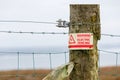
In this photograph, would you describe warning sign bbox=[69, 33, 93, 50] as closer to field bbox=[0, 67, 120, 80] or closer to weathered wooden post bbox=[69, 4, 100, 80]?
weathered wooden post bbox=[69, 4, 100, 80]

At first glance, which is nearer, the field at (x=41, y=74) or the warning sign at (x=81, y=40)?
the warning sign at (x=81, y=40)

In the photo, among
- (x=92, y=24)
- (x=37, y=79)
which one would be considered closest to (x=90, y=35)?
(x=92, y=24)

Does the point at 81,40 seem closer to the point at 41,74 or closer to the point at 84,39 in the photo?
the point at 84,39

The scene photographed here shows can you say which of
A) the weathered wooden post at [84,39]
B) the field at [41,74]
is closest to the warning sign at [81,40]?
the weathered wooden post at [84,39]

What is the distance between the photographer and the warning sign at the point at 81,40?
6461mm

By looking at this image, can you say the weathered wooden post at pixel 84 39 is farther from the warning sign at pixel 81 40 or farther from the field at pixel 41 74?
the field at pixel 41 74

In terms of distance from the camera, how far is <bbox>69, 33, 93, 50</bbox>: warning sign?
6.46 m

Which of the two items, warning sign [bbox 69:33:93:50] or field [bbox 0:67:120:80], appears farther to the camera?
field [bbox 0:67:120:80]

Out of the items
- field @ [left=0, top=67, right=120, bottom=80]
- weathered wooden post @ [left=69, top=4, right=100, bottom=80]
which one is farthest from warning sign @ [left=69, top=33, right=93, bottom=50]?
field @ [left=0, top=67, right=120, bottom=80]

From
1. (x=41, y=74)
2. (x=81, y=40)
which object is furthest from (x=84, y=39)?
(x=41, y=74)

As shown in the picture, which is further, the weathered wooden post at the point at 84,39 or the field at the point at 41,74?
the field at the point at 41,74

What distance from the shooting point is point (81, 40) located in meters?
6.46

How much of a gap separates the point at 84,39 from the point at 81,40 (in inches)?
1.4

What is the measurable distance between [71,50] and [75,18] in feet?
1.15
